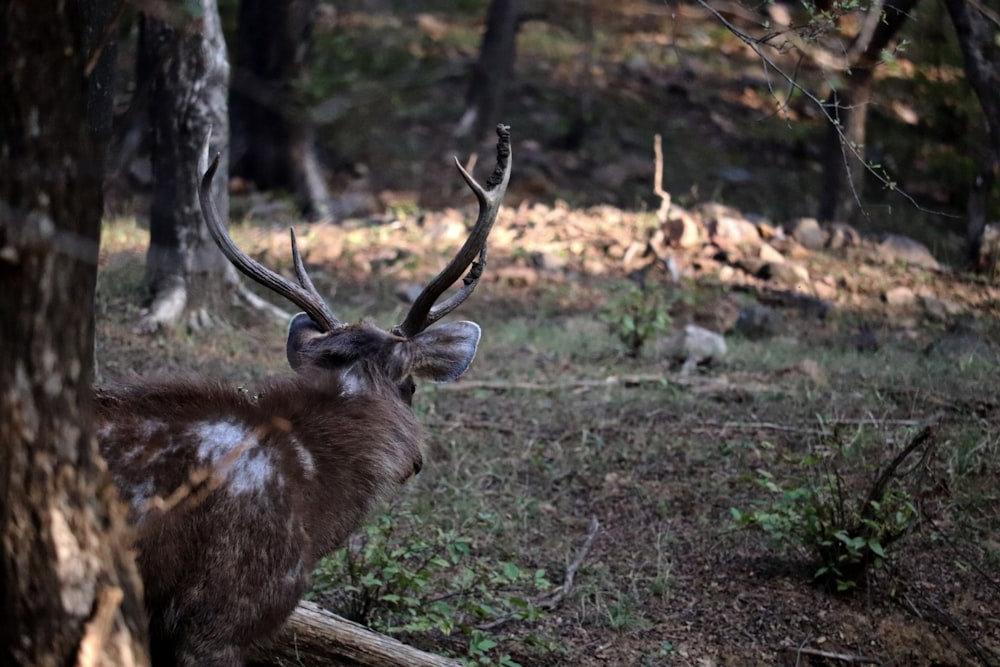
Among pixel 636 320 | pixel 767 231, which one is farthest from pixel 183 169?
pixel 767 231

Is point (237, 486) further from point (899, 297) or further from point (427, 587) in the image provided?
point (899, 297)

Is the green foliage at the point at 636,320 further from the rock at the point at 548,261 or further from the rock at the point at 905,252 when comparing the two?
the rock at the point at 905,252

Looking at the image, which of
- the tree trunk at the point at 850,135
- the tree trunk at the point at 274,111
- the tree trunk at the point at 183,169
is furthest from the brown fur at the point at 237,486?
the tree trunk at the point at 274,111

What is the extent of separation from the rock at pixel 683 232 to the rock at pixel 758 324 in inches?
89.9

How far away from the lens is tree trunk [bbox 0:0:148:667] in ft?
8.63

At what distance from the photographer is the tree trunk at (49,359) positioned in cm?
263

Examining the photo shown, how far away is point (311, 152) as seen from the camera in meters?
15.5

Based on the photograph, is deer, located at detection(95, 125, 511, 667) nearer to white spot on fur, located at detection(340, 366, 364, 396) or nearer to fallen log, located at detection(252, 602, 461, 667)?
white spot on fur, located at detection(340, 366, 364, 396)

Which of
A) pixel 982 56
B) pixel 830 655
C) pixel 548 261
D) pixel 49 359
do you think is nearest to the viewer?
pixel 49 359

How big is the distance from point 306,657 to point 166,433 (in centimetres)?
119

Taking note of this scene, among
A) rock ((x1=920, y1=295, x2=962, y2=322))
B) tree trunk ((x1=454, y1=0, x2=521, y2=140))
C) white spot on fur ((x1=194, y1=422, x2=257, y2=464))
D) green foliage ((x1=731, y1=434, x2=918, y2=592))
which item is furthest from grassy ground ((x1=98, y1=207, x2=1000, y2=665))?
tree trunk ((x1=454, y1=0, x2=521, y2=140))

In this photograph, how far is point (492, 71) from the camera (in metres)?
17.7

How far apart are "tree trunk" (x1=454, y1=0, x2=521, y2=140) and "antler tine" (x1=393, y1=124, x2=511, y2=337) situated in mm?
13127

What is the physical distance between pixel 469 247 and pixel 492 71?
13514 millimetres
